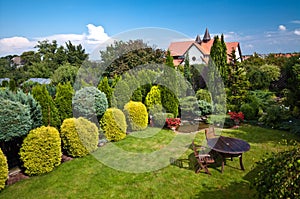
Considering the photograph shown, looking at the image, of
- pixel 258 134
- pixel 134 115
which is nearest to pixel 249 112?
pixel 258 134

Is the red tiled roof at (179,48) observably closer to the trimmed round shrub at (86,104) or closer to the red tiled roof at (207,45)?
the red tiled roof at (207,45)

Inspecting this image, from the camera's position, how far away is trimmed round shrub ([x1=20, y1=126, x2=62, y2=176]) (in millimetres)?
5371

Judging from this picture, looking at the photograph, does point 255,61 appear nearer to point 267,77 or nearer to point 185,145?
point 267,77

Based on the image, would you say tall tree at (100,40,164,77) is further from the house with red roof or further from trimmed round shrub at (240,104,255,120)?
trimmed round shrub at (240,104,255,120)

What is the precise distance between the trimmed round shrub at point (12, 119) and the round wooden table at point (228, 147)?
15.6 feet

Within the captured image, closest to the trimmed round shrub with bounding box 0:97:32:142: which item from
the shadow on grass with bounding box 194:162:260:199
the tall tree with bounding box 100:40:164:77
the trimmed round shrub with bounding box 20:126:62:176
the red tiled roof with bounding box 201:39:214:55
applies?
the trimmed round shrub with bounding box 20:126:62:176

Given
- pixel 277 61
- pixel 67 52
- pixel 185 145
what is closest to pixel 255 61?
pixel 277 61

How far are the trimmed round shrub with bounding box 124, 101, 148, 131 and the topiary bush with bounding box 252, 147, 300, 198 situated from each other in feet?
22.7

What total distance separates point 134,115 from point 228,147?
4.38 metres

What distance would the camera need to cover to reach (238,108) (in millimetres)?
11898

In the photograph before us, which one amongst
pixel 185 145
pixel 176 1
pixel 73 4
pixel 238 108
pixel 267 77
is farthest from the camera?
pixel 267 77

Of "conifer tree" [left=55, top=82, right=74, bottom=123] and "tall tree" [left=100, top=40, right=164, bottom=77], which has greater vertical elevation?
"tall tree" [left=100, top=40, right=164, bottom=77]

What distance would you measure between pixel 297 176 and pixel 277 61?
977 inches

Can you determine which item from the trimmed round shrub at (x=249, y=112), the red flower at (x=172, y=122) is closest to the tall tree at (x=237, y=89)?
the trimmed round shrub at (x=249, y=112)
